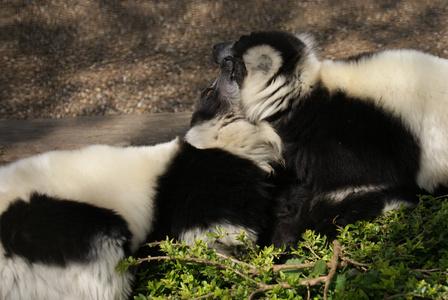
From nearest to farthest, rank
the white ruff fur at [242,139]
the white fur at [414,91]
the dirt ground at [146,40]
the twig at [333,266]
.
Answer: the twig at [333,266] → the white fur at [414,91] → the white ruff fur at [242,139] → the dirt ground at [146,40]

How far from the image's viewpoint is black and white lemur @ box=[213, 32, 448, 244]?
8.73 feet

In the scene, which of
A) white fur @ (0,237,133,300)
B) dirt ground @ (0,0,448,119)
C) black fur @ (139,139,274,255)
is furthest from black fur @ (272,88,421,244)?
dirt ground @ (0,0,448,119)

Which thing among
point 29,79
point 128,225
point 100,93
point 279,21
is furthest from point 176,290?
point 279,21

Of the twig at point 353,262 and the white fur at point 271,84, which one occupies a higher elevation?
the white fur at point 271,84

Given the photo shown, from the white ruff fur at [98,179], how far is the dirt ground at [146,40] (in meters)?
3.23

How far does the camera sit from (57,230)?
2209 mm

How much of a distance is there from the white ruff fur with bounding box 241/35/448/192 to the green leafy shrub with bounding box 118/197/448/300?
32 cm

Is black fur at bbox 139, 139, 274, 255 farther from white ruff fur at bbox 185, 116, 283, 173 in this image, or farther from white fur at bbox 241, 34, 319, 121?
white fur at bbox 241, 34, 319, 121

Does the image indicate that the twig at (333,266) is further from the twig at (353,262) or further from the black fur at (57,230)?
the black fur at (57,230)

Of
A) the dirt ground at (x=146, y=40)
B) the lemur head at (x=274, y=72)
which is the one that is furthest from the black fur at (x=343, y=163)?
the dirt ground at (x=146, y=40)

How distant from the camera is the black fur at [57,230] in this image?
2.16 metres

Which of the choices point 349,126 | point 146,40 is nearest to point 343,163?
point 349,126

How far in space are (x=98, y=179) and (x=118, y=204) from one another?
0.18 m

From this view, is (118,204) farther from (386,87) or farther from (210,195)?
(386,87)
